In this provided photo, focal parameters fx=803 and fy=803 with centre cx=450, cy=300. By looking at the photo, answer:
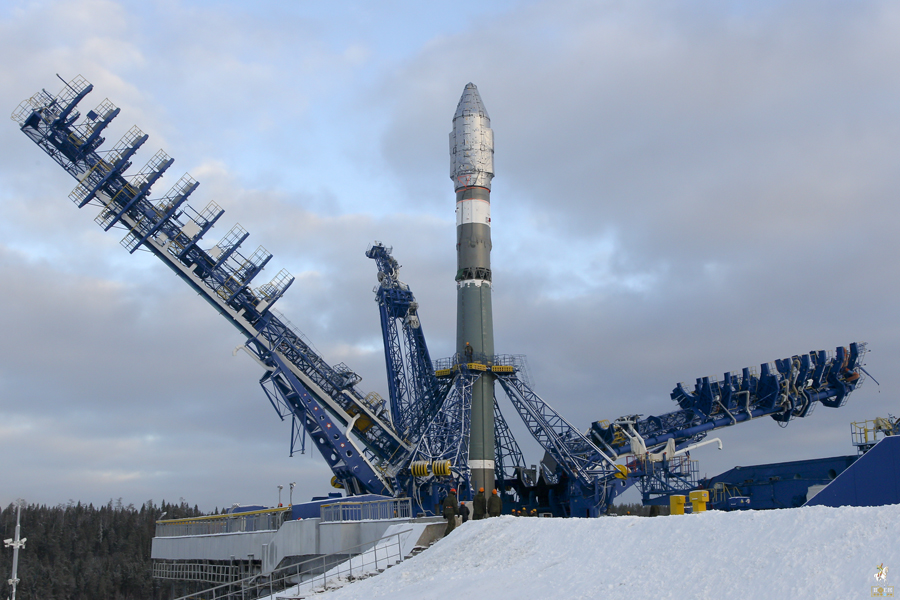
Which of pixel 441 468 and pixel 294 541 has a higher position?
pixel 441 468

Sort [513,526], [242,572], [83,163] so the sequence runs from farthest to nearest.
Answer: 1. [83,163]
2. [242,572]
3. [513,526]

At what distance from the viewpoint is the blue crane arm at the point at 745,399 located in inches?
1793

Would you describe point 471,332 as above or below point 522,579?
above

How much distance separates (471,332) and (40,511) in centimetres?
10444

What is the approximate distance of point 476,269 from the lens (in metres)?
45.6

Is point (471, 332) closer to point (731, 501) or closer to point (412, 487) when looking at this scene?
point (412, 487)

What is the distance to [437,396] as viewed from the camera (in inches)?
1841

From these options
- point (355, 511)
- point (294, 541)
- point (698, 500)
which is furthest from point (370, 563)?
point (698, 500)

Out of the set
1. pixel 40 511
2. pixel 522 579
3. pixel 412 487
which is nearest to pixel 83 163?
pixel 412 487

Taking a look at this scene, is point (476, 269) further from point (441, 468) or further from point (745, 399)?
point (745, 399)

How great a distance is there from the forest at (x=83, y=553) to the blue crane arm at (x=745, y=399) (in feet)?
221

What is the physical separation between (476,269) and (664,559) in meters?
29.3

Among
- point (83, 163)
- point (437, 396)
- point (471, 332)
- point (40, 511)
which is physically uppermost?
point (83, 163)

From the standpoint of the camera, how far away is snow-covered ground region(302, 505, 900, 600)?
1477 cm
